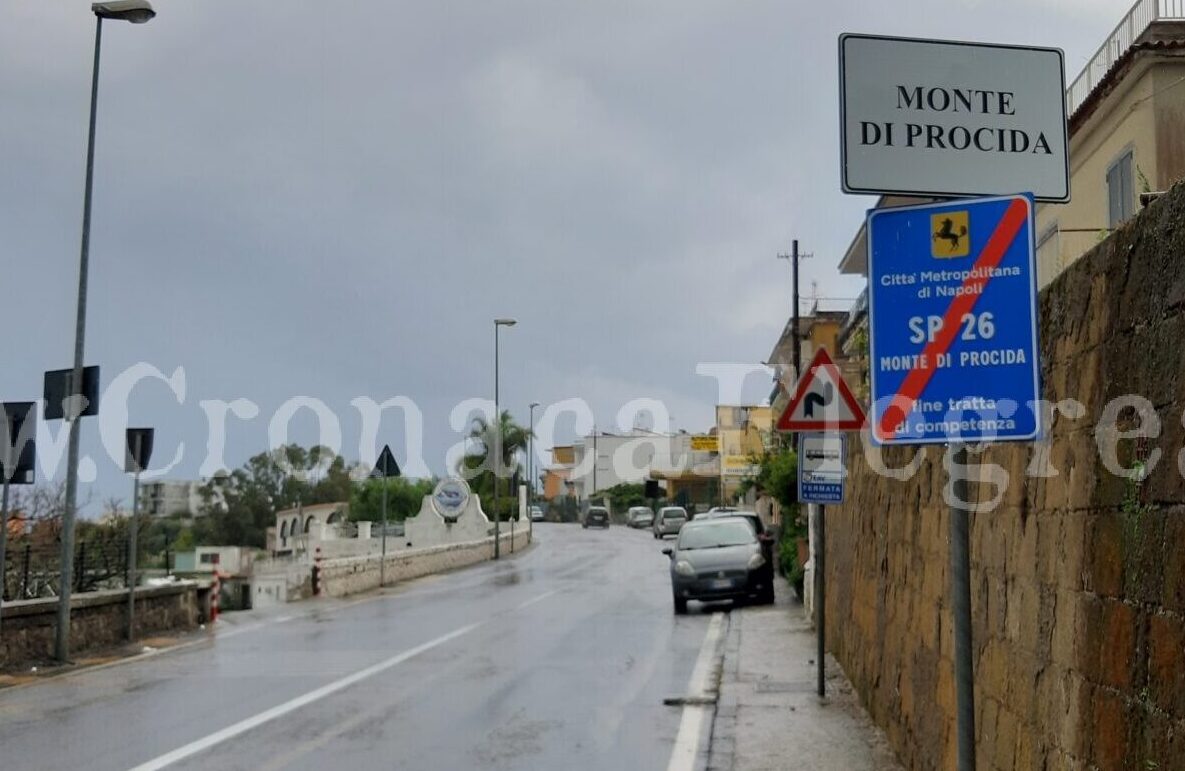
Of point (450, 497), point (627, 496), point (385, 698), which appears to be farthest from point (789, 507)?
point (627, 496)

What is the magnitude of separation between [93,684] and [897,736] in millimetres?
8770

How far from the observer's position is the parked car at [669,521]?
6058cm

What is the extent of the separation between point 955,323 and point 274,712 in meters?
8.42

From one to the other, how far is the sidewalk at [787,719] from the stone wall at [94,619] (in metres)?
8.24

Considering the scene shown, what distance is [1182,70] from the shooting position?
1772 centimetres

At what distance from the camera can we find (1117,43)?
20266mm

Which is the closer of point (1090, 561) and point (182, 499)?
point (1090, 561)

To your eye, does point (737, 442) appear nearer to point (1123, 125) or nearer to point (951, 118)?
point (1123, 125)

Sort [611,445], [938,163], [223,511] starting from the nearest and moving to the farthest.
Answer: [938,163]
[223,511]
[611,445]

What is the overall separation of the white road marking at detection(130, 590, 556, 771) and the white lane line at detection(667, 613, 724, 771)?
3478mm

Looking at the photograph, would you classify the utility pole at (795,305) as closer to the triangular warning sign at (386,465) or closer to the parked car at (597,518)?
the triangular warning sign at (386,465)

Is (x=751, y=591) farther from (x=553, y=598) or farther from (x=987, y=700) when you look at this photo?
(x=987, y=700)

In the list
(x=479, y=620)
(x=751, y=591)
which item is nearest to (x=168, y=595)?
(x=479, y=620)

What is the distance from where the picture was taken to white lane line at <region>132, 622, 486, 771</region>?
8547 mm
